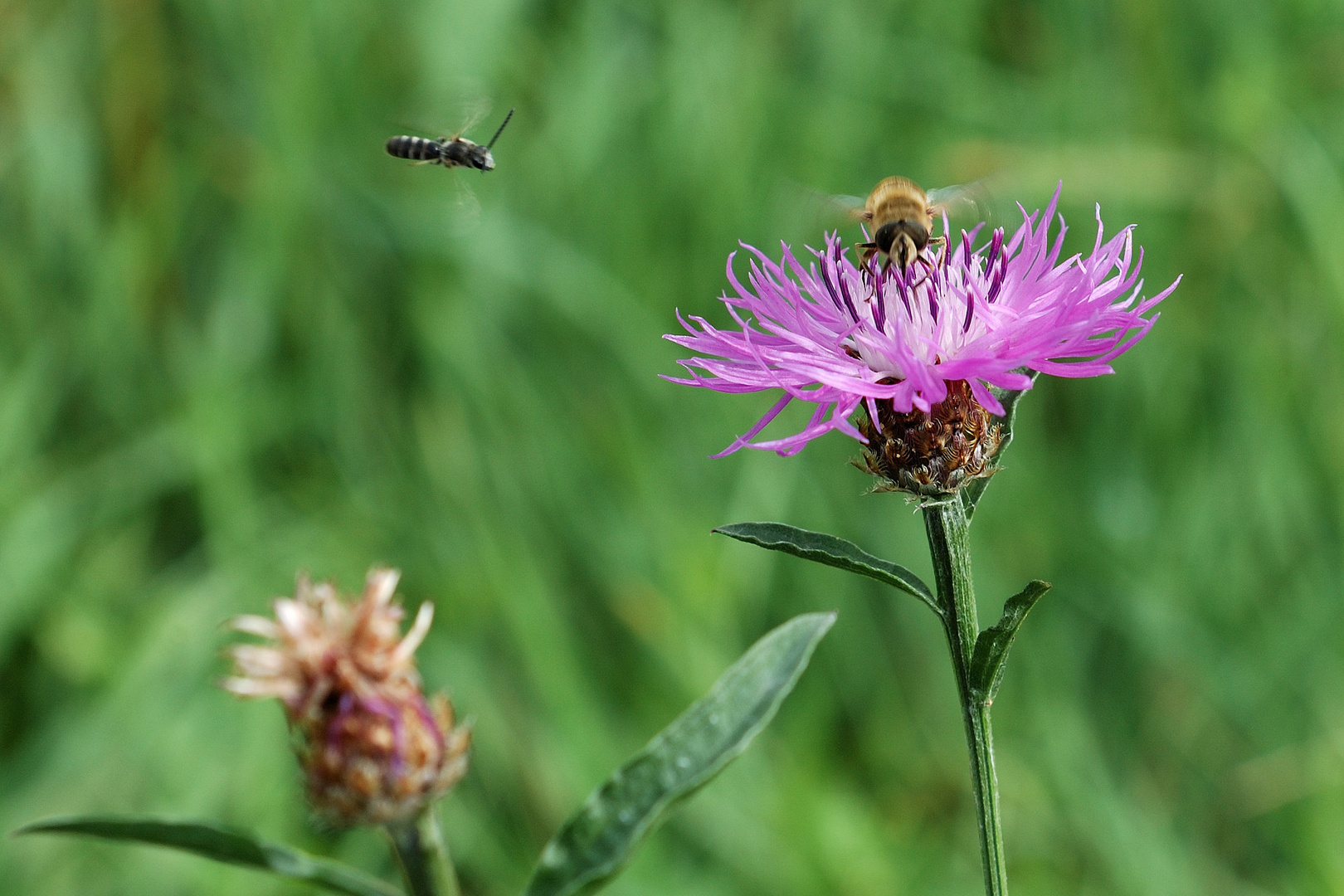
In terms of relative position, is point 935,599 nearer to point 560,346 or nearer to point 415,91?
point 560,346

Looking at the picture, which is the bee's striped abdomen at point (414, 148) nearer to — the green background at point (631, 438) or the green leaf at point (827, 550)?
the green background at point (631, 438)

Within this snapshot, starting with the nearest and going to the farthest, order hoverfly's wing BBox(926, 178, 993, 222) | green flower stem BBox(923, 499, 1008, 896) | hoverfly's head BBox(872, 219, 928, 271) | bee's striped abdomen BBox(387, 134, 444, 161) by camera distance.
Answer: green flower stem BBox(923, 499, 1008, 896), hoverfly's head BBox(872, 219, 928, 271), hoverfly's wing BBox(926, 178, 993, 222), bee's striped abdomen BBox(387, 134, 444, 161)

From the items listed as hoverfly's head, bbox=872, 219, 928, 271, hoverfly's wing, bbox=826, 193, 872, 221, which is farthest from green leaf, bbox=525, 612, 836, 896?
hoverfly's wing, bbox=826, 193, 872, 221

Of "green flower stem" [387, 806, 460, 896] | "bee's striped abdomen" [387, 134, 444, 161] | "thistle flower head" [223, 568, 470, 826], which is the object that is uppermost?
"bee's striped abdomen" [387, 134, 444, 161]

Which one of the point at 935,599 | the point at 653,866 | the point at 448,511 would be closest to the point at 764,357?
the point at 935,599

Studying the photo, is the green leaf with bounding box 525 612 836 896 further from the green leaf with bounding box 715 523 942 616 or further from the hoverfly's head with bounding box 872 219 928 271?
the hoverfly's head with bounding box 872 219 928 271

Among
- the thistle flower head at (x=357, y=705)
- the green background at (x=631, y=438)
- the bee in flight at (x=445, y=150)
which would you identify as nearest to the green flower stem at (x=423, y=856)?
the thistle flower head at (x=357, y=705)
